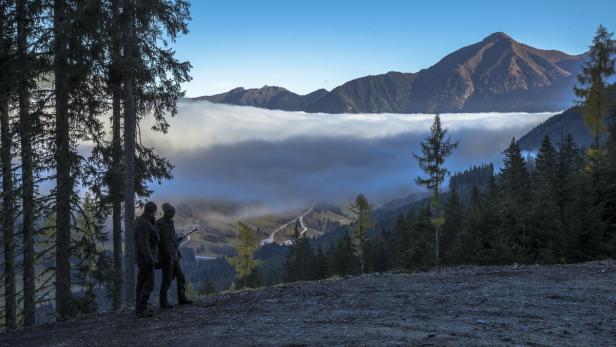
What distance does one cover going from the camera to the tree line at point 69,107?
50.2ft

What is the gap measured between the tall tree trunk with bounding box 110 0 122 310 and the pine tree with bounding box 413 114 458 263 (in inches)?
1090

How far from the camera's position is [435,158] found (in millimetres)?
42000

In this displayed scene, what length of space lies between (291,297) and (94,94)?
1019 centimetres

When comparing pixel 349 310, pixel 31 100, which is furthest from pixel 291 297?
pixel 31 100

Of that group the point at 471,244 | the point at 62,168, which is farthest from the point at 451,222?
the point at 62,168

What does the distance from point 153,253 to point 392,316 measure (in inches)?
229

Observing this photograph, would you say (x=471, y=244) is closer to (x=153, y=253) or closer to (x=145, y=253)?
(x=153, y=253)

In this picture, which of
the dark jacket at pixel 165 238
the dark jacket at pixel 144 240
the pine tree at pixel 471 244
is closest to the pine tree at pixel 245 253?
the pine tree at pixel 471 244

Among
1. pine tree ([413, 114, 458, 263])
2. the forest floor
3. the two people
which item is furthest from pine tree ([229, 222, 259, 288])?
the two people

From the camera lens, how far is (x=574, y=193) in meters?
23.5

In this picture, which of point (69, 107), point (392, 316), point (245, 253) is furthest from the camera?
point (245, 253)

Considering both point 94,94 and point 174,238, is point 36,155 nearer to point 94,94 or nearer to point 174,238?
point 94,94

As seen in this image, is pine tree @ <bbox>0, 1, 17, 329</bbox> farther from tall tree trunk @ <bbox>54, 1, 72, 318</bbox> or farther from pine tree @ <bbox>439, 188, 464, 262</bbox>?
pine tree @ <bbox>439, 188, 464, 262</bbox>

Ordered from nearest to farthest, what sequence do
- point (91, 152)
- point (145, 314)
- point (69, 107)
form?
point (145, 314), point (69, 107), point (91, 152)
